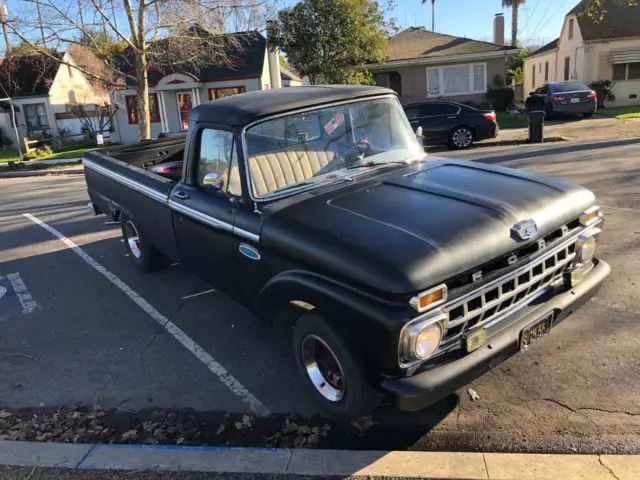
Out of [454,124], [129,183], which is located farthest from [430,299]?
[454,124]

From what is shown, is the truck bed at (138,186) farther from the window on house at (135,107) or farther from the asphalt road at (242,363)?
the window on house at (135,107)

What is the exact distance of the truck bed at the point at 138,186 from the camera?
504 centimetres

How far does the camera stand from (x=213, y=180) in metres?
3.96

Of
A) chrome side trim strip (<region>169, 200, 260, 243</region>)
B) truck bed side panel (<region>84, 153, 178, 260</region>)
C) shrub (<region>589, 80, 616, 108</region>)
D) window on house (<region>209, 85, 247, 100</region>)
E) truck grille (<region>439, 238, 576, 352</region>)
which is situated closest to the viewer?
truck grille (<region>439, 238, 576, 352</region>)

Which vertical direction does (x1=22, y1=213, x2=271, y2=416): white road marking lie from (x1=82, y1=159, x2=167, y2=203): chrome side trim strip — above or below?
below

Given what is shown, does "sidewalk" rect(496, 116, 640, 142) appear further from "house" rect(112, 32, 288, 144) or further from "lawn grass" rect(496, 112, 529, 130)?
"house" rect(112, 32, 288, 144)

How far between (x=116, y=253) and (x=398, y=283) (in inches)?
225

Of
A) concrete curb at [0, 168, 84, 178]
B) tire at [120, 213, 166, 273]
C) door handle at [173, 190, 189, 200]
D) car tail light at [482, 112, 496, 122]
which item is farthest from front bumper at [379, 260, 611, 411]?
concrete curb at [0, 168, 84, 178]

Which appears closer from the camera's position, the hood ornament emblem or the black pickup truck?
the black pickup truck

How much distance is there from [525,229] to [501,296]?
1.36ft

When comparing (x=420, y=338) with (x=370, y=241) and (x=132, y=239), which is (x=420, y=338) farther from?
(x=132, y=239)

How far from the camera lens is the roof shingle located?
89.1 ft

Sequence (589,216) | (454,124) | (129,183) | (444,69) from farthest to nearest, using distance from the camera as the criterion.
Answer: (444,69)
(454,124)
(129,183)
(589,216)

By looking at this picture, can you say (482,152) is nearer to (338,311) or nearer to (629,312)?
(629,312)
